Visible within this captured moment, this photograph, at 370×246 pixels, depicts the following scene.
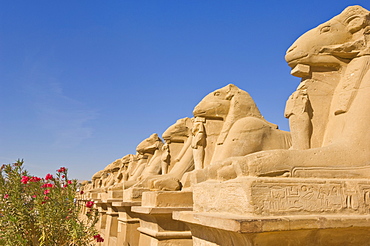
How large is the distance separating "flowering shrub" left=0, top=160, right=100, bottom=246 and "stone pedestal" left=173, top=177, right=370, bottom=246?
11.4 feet

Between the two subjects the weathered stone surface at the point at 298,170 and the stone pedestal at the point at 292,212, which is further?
the weathered stone surface at the point at 298,170

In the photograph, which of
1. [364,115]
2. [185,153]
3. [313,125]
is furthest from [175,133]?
[364,115]

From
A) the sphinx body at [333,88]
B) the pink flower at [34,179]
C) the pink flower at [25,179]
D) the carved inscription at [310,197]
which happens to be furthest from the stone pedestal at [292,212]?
the pink flower at [34,179]

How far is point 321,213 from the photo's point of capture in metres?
2.70

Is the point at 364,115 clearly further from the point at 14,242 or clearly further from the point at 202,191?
the point at 14,242

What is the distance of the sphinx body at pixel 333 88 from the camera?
125 inches

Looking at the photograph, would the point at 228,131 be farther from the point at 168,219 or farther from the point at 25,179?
the point at 25,179

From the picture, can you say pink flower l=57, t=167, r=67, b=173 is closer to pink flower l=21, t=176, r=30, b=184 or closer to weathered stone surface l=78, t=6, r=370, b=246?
pink flower l=21, t=176, r=30, b=184

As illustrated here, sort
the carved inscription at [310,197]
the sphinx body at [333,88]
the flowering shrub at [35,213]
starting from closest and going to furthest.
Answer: the carved inscription at [310,197]
the sphinx body at [333,88]
the flowering shrub at [35,213]

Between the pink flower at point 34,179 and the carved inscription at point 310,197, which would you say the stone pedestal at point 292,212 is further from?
the pink flower at point 34,179

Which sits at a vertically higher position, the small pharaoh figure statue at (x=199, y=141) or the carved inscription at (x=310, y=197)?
the small pharaoh figure statue at (x=199, y=141)

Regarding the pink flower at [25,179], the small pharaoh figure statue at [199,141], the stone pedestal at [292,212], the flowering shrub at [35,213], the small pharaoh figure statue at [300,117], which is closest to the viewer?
the stone pedestal at [292,212]

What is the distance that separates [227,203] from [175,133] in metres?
→ 5.42

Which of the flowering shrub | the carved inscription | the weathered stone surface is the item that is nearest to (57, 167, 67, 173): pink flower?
the flowering shrub
